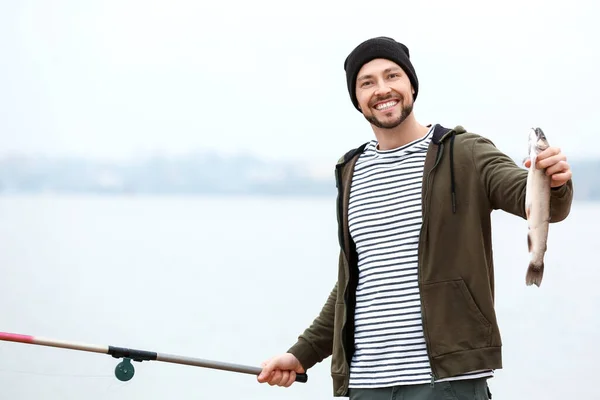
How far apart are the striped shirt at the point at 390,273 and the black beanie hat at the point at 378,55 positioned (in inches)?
6.3

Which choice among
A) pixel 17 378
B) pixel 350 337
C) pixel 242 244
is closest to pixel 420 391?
pixel 350 337

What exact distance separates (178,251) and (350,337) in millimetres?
2623

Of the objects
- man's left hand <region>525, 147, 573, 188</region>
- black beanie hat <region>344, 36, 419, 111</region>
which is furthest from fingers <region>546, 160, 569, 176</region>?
black beanie hat <region>344, 36, 419, 111</region>

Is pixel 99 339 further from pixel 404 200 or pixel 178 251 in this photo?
pixel 404 200

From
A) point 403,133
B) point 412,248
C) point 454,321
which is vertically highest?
point 403,133

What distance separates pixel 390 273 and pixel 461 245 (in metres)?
0.15

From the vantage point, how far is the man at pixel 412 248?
63.6 inches

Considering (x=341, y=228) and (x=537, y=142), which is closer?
(x=537, y=142)

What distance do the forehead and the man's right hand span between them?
649 mm

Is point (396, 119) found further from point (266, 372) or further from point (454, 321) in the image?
point (266, 372)

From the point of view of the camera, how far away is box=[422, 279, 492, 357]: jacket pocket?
161cm

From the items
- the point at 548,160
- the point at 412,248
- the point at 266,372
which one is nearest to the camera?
the point at 548,160

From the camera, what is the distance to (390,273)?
5.61 feet

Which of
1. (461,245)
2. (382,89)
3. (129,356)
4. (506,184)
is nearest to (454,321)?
(461,245)
